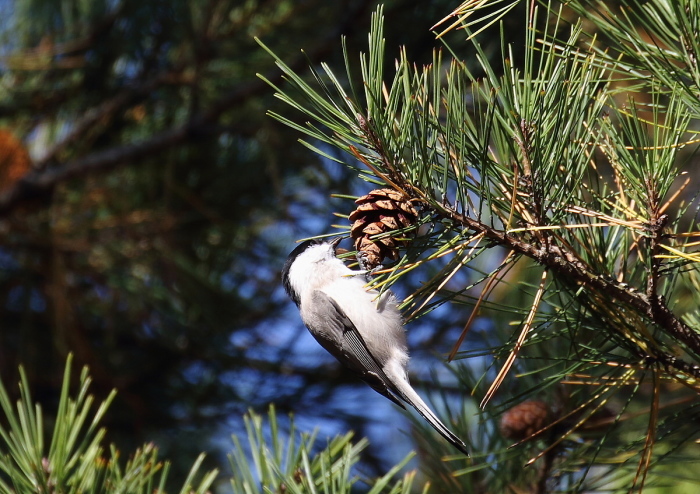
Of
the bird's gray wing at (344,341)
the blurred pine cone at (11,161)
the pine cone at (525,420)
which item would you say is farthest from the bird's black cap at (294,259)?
the blurred pine cone at (11,161)

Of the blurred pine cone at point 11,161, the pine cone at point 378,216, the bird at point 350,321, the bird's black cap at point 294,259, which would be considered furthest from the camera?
the blurred pine cone at point 11,161

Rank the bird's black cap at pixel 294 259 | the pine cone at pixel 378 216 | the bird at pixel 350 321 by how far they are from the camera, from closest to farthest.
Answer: the pine cone at pixel 378 216
the bird at pixel 350 321
the bird's black cap at pixel 294 259

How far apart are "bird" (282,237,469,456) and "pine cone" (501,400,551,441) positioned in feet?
1.41

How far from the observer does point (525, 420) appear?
117 centimetres

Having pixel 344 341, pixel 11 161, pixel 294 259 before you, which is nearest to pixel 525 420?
pixel 344 341

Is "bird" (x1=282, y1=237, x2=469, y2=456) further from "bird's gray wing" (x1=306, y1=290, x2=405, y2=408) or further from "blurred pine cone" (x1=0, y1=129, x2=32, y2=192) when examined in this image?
"blurred pine cone" (x1=0, y1=129, x2=32, y2=192)

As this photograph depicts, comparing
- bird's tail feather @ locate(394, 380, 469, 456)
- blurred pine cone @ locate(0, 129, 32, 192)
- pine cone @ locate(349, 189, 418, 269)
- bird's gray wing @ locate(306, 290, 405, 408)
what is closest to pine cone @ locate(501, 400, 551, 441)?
bird's tail feather @ locate(394, 380, 469, 456)

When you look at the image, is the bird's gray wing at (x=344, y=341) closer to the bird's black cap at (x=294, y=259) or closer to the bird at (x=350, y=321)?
the bird at (x=350, y=321)

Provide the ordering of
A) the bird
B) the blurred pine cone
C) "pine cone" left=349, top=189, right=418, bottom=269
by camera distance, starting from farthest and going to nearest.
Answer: the blurred pine cone
the bird
"pine cone" left=349, top=189, right=418, bottom=269

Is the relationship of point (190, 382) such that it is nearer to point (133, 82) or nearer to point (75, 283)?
point (75, 283)

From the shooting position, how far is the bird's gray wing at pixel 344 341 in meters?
1.68

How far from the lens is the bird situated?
5.42 feet

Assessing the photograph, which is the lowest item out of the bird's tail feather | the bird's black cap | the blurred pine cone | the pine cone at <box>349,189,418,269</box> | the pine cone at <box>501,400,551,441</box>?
the bird's tail feather

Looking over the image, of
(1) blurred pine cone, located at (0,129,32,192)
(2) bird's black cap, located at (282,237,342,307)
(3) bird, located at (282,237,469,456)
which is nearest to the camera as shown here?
(3) bird, located at (282,237,469,456)
